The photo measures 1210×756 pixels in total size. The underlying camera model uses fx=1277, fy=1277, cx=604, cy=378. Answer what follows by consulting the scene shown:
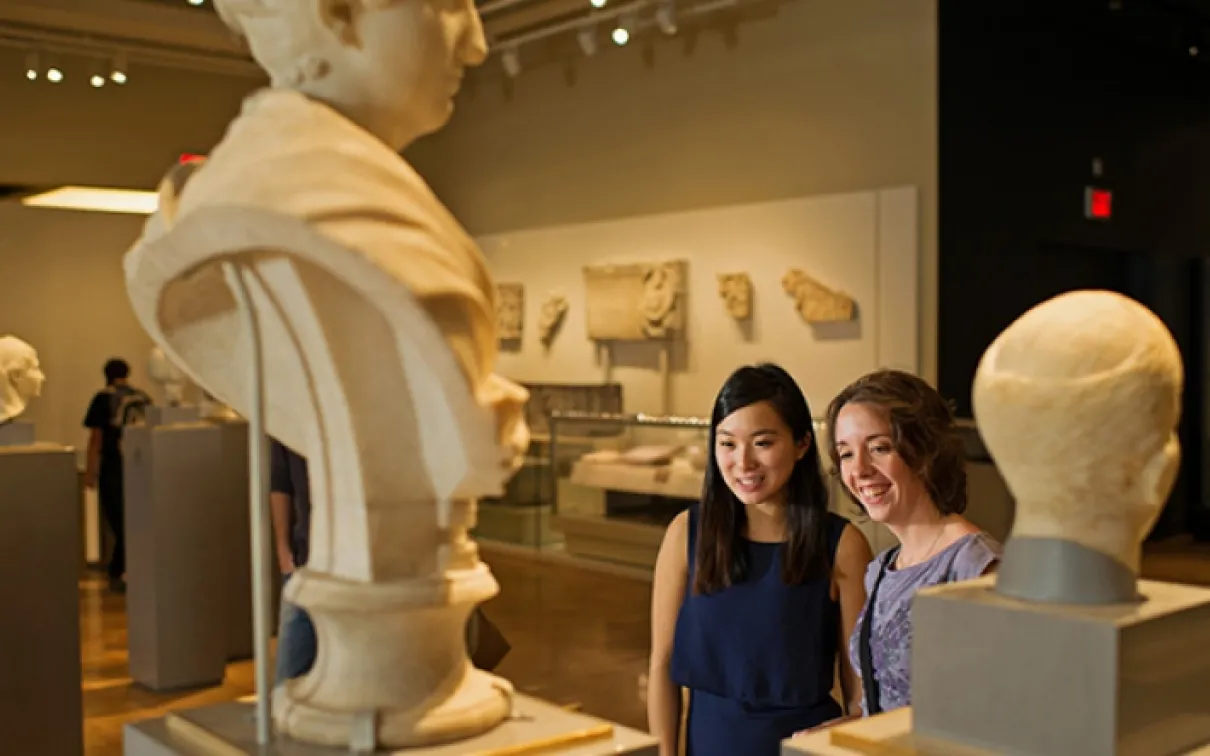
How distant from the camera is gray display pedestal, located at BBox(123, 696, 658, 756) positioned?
1.89 meters

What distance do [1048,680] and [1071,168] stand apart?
25.9 feet

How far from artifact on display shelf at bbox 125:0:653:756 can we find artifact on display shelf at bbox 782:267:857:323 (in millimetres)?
6554

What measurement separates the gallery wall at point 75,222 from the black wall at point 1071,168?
6733 mm

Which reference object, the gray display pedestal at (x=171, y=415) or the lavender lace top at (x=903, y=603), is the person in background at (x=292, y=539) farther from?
the gray display pedestal at (x=171, y=415)

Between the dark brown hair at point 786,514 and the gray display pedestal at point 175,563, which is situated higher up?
the dark brown hair at point 786,514

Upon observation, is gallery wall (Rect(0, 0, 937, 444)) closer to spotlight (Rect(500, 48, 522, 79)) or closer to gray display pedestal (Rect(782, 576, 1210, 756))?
spotlight (Rect(500, 48, 522, 79))

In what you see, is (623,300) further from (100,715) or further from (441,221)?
(441,221)

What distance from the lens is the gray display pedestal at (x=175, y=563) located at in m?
6.16

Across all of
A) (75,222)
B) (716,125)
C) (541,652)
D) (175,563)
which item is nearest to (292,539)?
(175,563)

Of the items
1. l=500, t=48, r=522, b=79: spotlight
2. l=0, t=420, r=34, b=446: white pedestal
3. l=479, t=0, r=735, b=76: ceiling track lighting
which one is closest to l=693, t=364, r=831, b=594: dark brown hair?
l=0, t=420, r=34, b=446: white pedestal

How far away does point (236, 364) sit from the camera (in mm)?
2078

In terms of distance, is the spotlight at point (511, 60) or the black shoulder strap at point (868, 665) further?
the spotlight at point (511, 60)

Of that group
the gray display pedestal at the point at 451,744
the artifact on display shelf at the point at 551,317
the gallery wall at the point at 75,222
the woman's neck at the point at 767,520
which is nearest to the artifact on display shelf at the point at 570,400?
the artifact on display shelf at the point at 551,317

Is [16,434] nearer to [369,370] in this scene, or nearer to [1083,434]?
[369,370]
